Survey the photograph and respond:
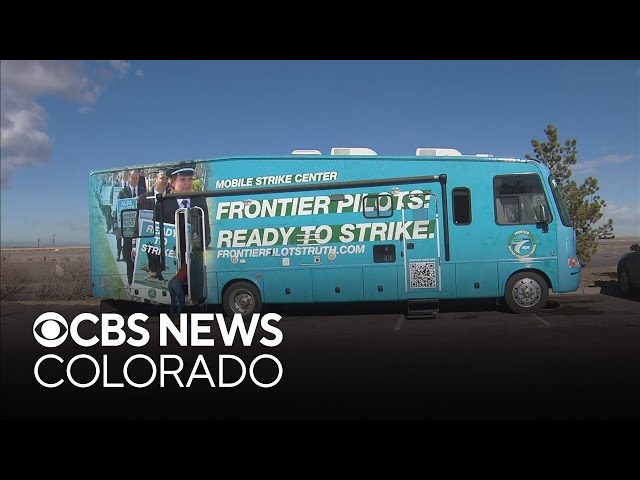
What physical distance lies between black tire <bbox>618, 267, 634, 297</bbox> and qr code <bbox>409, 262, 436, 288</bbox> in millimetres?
5846

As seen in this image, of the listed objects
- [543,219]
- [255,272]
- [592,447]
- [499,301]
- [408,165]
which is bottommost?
[592,447]

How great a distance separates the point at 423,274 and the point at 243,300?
3829mm

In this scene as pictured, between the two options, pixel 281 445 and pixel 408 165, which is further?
pixel 408 165

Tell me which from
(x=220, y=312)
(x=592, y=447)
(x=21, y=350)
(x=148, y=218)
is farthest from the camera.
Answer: (x=220, y=312)

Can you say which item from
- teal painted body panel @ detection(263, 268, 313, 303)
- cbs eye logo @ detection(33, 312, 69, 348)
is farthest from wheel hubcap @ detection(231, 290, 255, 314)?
cbs eye logo @ detection(33, 312, 69, 348)

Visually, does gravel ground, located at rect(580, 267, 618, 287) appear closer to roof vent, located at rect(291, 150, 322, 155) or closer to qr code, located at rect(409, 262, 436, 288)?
qr code, located at rect(409, 262, 436, 288)

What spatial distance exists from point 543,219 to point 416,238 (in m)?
2.57

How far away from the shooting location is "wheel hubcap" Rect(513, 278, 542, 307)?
10070 mm

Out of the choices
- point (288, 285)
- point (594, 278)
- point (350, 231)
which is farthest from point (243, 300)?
point (594, 278)

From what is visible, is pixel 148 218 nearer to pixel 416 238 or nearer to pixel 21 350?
pixel 21 350

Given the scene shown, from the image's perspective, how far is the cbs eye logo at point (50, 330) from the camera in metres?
9.23

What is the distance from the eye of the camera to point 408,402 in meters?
5.26

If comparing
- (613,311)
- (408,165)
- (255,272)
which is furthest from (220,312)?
(613,311)

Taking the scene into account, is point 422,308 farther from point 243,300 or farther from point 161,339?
point 161,339
